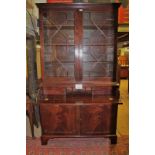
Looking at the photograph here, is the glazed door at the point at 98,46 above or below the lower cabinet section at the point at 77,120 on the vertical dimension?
above

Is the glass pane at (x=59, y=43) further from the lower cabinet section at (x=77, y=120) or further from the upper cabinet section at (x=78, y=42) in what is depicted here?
the lower cabinet section at (x=77, y=120)

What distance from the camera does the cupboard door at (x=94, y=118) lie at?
3.37 m

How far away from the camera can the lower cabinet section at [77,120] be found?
3354 mm

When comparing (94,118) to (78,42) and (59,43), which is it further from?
(59,43)

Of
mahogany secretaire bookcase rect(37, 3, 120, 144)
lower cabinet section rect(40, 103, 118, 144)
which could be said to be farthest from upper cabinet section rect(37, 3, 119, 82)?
lower cabinet section rect(40, 103, 118, 144)

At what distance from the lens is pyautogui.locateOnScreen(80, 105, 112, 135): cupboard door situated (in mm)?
3365

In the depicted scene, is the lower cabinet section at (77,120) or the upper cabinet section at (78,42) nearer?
the lower cabinet section at (77,120)

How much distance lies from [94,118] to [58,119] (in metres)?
0.52

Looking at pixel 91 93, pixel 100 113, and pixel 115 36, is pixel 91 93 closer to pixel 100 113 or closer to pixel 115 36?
pixel 100 113

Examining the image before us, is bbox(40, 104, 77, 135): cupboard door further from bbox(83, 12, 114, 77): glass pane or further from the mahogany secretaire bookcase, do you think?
bbox(83, 12, 114, 77): glass pane

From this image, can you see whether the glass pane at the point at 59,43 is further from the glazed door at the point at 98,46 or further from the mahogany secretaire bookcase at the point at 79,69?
the glazed door at the point at 98,46

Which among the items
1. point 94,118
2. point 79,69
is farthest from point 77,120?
point 79,69

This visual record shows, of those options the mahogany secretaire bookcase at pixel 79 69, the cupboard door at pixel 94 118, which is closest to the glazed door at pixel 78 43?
the mahogany secretaire bookcase at pixel 79 69
